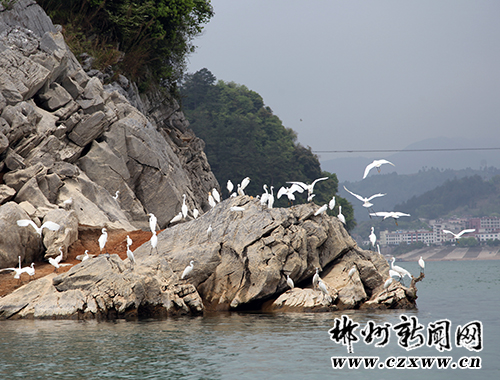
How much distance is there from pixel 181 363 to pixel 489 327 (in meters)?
10.5

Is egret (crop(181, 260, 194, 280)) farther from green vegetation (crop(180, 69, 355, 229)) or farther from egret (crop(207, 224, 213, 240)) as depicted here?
green vegetation (crop(180, 69, 355, 229))

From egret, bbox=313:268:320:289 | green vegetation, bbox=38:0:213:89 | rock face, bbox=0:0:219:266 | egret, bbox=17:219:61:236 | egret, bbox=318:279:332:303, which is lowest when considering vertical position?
egret, bbox=318:279:332:303

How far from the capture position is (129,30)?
3300 centimetres

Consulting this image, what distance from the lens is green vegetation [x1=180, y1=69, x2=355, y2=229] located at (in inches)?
3159

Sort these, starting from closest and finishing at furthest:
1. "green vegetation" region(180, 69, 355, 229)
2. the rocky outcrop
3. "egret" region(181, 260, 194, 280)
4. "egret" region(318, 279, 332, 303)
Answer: the rocky outcrop, "egret" region(181, 260, 194, 280), "egret" region(318, 279, 332, 303), "green vegetation" region(180, 69, 355, 229)

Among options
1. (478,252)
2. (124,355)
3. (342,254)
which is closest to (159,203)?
(342,254)

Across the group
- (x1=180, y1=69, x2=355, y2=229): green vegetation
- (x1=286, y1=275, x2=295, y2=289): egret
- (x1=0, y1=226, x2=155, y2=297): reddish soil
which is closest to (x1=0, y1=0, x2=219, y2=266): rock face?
(x1=0, y1=226, x2=155, y2=297): reddish soil

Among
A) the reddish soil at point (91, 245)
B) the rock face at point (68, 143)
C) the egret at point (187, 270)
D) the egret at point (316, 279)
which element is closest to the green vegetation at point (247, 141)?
the rock face at point (68, 143)

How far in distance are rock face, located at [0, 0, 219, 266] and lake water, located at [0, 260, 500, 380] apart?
22.1 ft

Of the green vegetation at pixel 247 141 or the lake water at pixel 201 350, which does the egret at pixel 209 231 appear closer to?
the lake water at pixel 201 350

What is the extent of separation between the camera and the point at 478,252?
133 m

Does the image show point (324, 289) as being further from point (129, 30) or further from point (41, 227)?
point (129, 30)

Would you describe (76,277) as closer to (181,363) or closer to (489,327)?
(181,363)

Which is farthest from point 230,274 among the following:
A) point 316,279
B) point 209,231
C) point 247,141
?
point 247,141
